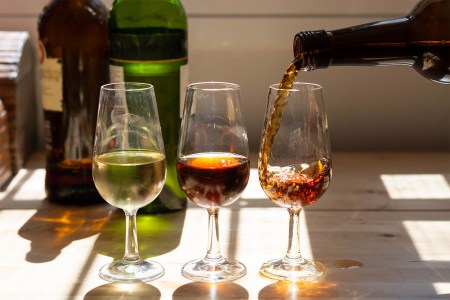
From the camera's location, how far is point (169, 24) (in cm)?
135

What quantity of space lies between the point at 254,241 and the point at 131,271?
0.69ft

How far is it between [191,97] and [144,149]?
9 centimetres

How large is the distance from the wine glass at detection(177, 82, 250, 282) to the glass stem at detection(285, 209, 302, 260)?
0.26 ft

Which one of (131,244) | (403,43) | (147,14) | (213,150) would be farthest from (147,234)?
(403,43)

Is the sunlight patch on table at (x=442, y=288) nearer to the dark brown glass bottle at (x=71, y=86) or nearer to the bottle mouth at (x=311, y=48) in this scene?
the bottle mouth at (x=311, y=48)

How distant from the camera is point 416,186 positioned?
1.50 m

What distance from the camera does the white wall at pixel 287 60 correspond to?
71.9 inches

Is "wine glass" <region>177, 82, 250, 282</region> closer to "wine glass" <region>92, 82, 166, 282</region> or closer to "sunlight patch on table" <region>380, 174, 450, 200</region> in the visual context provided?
"wine glass" <region>92, 82, 166, 282</region>

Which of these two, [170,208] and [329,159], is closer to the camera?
[329,159]

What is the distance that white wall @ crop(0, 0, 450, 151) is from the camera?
1826 mm

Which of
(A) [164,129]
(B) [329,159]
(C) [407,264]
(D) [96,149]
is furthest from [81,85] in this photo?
(C) [407,264]

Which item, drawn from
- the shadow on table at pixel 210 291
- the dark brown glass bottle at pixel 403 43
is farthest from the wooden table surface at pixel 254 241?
the dark brown glass bottle at pixel 403 43

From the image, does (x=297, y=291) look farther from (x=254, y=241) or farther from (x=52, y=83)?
(x=52, y=83)

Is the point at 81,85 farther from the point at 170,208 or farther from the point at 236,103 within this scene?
the point at 236,103
